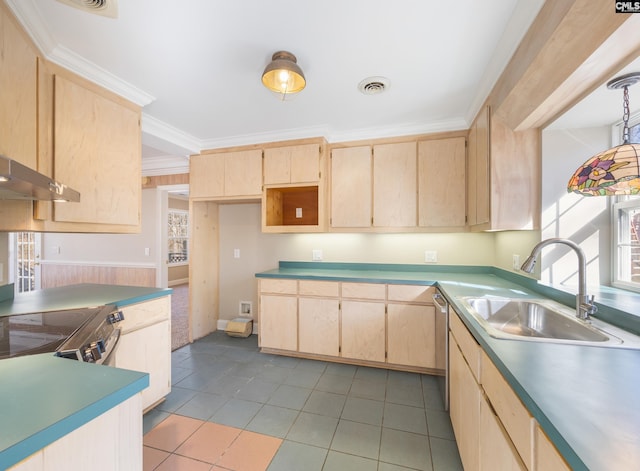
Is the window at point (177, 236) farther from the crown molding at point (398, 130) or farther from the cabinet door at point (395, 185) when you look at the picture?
the cabinet door at point (395, 185)

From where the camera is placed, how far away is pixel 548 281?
1815 millimetres

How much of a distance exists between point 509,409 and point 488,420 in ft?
0.84

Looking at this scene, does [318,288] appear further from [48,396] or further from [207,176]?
[48,396]

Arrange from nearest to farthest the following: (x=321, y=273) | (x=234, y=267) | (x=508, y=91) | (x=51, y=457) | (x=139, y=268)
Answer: (x=51, y=457) < (x=508, y=91) < (x=321, y=273) < (x=234, y=267) < (x=139, y=268)

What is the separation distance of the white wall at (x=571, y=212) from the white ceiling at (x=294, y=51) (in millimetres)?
197

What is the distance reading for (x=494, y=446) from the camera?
38.4 inches

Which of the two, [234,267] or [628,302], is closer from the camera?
[628,302]

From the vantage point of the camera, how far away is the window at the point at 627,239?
151 cm

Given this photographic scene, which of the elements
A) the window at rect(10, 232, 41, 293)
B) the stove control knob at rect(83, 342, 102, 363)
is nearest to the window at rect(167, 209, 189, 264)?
the window at rect(10, 232, 41, 293)

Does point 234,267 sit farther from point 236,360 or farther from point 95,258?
point 95,258

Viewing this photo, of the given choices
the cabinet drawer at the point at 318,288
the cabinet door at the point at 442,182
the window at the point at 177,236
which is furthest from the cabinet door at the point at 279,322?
the window at the point at 177,236

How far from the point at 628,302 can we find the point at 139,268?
217 inches

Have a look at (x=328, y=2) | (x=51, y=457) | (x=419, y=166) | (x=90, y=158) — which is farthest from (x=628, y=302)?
(x=90, y=158)

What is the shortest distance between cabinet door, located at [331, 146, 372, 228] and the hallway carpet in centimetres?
237
